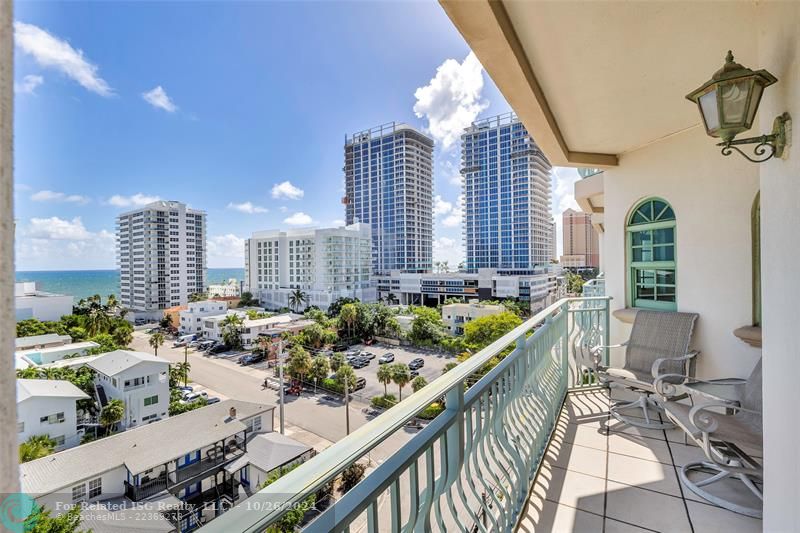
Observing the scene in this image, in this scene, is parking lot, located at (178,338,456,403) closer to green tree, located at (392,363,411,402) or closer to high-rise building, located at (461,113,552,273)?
green tree, located at (392,363,411,402)

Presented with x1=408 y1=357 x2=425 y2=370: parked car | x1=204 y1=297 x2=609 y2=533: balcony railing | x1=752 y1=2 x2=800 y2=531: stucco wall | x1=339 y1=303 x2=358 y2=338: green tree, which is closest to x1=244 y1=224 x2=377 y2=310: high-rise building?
x1=339 y1=303 x2=358 y2=338: green tree

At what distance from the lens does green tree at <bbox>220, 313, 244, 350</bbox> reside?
102 ft

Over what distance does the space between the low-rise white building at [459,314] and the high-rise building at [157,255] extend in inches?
1653

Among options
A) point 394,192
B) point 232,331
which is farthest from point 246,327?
point 394,192

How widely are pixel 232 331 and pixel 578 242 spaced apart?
6082 cm

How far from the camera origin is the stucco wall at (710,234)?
3.03m

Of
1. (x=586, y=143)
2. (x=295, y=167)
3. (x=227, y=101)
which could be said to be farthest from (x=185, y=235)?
(x=586, y=143)

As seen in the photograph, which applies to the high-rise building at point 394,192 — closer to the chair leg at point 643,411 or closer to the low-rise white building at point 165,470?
the low-rise white building at point 165,470

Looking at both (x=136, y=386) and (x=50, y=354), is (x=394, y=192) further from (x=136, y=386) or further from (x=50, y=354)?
(x=136, y=386)

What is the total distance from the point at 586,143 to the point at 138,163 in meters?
85.3

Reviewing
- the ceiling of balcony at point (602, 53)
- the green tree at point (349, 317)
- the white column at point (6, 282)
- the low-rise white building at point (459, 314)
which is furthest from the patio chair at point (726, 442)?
the green tree at point (349, 317)

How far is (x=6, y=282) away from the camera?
0.53m

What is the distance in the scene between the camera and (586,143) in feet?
12.3

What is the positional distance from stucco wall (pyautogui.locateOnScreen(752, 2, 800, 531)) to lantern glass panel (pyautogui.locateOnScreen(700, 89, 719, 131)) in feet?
A: 0.66
